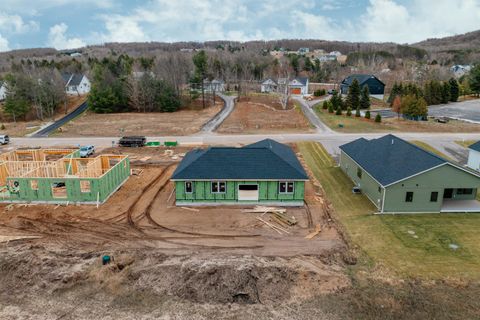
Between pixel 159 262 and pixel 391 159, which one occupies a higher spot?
pixel 391 159

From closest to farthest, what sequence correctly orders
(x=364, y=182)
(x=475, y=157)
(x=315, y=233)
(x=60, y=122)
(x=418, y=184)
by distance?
(x=315, y=233) < (x=418, y=184) < (x=364, y=182) < (x=475, y=157) < (x=60, y=122)

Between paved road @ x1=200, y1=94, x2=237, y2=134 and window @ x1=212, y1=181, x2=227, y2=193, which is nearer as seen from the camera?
window @ x1=212, y1=181, x2=227, y2=193

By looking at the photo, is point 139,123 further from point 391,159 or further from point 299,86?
point 299,86

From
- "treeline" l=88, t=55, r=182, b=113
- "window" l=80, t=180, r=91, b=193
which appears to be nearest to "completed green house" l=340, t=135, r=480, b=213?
"window" l=80, t=180, r=91, b=193

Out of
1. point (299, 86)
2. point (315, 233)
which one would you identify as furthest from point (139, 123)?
point (299, 86)

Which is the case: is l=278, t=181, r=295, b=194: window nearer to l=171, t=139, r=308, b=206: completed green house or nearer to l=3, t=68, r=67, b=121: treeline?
l=171, t=139, r=308, b=206: completed green house

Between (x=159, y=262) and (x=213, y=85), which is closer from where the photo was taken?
(x=159, y=262)

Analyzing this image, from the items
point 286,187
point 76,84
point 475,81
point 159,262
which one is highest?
point 76,84
